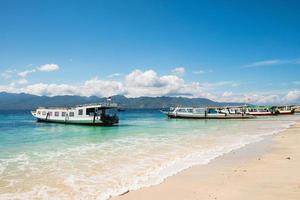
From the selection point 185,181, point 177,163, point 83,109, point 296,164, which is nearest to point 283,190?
point 185,181

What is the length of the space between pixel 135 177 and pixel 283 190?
605 cm

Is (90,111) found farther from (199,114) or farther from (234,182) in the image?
(234,182)

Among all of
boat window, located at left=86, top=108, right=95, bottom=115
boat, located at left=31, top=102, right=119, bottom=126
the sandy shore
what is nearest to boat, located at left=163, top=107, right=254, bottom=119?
boat, located at left=31, top=102, right=119, bottom=126

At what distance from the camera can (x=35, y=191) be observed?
38.2ft

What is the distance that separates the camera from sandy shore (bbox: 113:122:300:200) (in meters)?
9.62

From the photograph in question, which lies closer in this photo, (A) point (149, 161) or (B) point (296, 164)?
(B) point (296, 164)

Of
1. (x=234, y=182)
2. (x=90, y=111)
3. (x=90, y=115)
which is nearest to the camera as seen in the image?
(x=234, y=182)

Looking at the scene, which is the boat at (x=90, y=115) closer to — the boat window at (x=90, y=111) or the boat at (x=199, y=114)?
the boat window at (x=90, y=111)

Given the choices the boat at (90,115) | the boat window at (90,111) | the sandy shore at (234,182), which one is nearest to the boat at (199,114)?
the boat at (90,115)

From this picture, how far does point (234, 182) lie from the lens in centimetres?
1121

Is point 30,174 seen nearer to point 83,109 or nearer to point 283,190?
point 283,190

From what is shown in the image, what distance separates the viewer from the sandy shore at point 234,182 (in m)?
9.62

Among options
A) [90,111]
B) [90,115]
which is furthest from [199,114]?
[90,115]

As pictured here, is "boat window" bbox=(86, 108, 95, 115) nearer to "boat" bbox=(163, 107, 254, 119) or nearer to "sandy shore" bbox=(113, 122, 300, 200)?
"boat" bbox=(163, 107, 254, 119)
